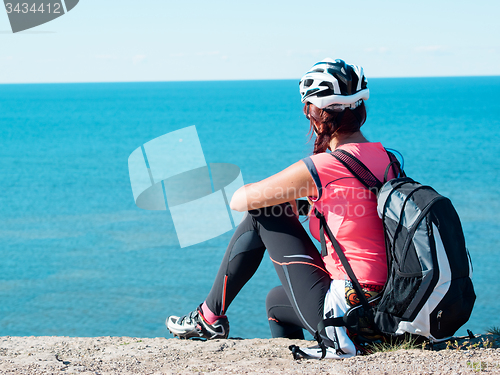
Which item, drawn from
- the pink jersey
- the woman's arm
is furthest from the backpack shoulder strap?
the woman's arm

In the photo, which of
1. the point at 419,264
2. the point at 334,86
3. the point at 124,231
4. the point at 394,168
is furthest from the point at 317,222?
the point at 124,231

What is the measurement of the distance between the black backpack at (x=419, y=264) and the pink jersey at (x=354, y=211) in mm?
61

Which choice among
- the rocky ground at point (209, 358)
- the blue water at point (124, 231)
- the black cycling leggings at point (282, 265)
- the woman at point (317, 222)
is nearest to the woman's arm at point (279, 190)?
the woman at point (317, 222)

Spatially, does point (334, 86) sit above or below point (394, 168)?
above

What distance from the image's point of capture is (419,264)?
96.3 inches

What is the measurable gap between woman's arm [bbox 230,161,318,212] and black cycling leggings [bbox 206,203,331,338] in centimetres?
12

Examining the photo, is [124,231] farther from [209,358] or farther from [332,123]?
[332,123]

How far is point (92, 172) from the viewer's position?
1528 inches

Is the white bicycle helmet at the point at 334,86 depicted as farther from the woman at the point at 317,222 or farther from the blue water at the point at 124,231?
the blue water at the point at 124,231

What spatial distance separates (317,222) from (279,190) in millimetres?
289

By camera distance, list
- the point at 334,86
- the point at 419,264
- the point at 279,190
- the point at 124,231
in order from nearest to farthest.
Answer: the point at 419,264 < the point at 279,190 < the point at 334,86 < the point at 124,231

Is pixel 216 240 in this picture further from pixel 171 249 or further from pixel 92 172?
pixel 92 172

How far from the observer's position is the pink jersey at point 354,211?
2.65 m

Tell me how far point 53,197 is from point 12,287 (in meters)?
16.2
